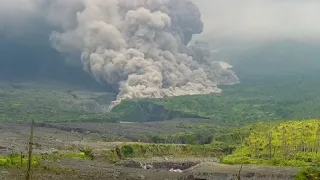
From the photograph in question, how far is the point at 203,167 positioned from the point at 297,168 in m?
11.4

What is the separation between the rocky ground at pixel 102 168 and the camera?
61.2m

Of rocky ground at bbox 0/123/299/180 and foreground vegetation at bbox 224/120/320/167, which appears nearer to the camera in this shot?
rocky ground at bbox 0/123/299/180

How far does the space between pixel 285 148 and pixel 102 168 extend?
2841 cm

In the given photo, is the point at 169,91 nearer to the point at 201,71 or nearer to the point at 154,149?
the point at 201,71

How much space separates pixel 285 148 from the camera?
8669cm

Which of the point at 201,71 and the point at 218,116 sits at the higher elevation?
the point at 201,71

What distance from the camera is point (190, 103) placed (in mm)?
188875

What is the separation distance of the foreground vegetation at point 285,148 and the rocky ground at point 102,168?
18.3 ft

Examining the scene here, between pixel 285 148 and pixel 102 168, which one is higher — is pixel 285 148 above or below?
above

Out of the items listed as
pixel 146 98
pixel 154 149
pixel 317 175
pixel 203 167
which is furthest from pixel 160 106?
pixel 317 175

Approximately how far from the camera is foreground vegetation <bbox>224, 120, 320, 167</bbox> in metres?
80.0

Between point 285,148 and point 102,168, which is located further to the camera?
point 285,148

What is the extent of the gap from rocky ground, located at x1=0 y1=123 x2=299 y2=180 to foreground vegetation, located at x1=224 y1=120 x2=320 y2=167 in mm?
5583

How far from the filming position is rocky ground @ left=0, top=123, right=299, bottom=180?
61.2m
